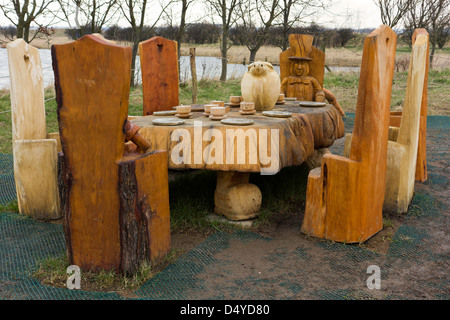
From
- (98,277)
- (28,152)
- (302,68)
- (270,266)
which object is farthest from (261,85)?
(98,277)

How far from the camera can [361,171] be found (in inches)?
105

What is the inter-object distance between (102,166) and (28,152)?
4.11 ft

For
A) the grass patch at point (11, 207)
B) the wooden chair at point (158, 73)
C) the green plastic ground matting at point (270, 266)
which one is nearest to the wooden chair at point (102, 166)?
the green plastic ground matting at point (270, 266)

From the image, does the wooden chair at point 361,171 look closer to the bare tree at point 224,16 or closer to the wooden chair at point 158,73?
the wooden chair at point 158,73

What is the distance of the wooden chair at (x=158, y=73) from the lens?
3.70 meters

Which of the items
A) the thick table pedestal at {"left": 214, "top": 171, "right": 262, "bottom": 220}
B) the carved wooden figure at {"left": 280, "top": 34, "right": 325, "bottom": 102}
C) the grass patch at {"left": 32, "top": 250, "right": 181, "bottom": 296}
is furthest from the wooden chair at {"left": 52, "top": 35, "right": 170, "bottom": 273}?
the carved wooden figure at {"left": 280, "top": 34, "right": 325, "bottom": 102}

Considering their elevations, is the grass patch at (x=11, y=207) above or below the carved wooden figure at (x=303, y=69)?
below

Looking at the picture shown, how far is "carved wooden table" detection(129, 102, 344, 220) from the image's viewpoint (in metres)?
2.75

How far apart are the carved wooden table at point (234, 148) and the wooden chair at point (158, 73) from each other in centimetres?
69

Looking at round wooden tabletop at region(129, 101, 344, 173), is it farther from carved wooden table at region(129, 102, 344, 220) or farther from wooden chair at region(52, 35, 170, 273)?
wooden chair at region(52, 35, 170, 273)

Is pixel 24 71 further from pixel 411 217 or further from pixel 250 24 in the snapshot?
pixel 250 24

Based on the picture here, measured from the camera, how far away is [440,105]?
8.77 metres

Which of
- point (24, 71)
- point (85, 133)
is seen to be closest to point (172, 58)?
point (24, 71)

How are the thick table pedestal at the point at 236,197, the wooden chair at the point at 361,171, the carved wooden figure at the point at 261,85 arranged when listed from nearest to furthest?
the wooden chair at the point at 361,171 < the thick table pedestal at the point at 236,197 < the carved wooden figure at the point at 261,85
